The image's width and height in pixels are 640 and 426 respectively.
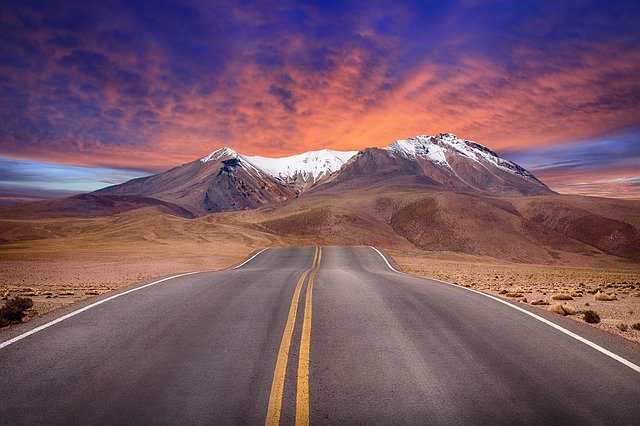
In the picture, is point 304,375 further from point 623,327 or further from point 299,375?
point 623,327

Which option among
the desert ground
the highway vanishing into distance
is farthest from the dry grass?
the highway vanishing into distance

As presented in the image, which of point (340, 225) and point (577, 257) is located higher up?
point (340, 225)

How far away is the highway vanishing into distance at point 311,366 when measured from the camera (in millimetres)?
4758

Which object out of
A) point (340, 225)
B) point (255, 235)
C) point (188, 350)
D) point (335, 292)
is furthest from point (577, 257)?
point (188, 350)

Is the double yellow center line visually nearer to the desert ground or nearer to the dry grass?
the desert ground

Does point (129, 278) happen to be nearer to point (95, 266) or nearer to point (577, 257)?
point (95, 266)

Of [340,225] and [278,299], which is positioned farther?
[340,225]

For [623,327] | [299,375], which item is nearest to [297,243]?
[623,327]

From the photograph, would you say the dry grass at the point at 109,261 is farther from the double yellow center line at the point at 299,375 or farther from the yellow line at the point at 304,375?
the yellow line at the point at 304,375

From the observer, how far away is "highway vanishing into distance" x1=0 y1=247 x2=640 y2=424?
4758 millimetres

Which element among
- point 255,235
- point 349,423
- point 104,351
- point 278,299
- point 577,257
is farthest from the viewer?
point 577,257

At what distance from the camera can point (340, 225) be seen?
93438 millimetres

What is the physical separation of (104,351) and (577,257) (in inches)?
4109

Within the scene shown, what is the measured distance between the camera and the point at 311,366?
6.05 meters
